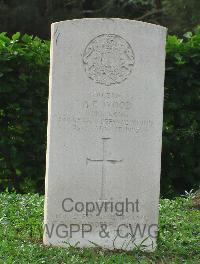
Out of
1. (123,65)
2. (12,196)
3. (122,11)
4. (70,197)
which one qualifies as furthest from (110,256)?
(122,11)

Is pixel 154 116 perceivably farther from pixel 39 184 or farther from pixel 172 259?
pixel 39 184

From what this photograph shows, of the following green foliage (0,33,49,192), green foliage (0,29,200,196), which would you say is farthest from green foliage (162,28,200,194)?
green foliage (0,33,49,192)

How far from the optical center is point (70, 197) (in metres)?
5.23


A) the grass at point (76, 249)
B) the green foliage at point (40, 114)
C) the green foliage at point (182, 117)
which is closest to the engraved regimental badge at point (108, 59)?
the grass at point (76, 249)

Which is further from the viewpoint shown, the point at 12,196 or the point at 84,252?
the point at 12,196

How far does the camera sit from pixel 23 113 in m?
8.20

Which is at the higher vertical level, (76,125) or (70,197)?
(76,125)

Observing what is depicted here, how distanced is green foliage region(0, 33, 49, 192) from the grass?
1423 mm

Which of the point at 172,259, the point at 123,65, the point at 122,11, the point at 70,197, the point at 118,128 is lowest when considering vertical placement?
the point at 172,259

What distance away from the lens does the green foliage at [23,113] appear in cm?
816

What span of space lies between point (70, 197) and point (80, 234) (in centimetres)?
32

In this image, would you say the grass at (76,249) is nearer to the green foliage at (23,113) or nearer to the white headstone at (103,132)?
the white headstone at (103,132)

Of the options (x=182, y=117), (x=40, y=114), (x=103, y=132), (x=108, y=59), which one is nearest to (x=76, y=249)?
(x=103, y=132)

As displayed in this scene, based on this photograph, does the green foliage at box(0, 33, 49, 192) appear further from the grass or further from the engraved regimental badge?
the engraved regimental badge
